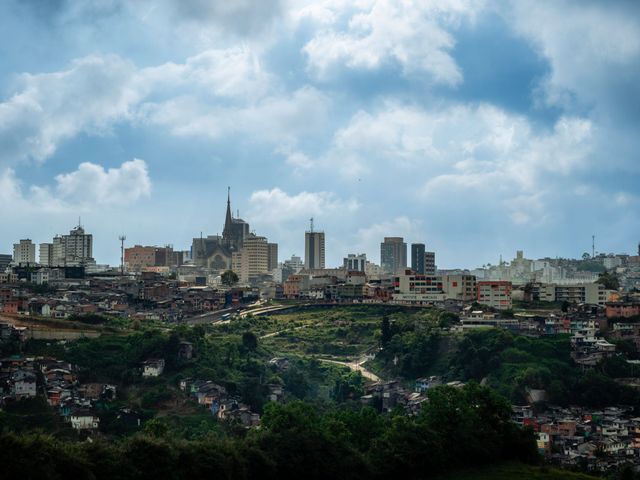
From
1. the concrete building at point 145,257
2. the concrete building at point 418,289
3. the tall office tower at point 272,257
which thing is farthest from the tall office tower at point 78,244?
the concrete building at point 418,289


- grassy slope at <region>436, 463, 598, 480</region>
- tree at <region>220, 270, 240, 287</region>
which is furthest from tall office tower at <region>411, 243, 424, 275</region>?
grassy slope at <region>436, 463, 598, 480</region>

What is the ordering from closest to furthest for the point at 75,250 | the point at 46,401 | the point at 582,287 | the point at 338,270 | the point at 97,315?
the point at 46,401 → the point at 97,315 → the point at 582,287 → the point at 338,270 → the point at 75,250

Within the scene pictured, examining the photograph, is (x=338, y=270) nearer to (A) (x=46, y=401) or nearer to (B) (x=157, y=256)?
(B) (x=157, y=256)

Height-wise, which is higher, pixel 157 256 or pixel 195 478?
pixel 157 256

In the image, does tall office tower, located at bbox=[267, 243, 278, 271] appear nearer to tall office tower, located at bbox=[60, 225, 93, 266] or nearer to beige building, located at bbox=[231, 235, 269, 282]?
beige building, located at bbox=[231, 235, 269, 282]

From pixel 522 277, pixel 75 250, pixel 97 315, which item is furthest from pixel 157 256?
pixel 97 315

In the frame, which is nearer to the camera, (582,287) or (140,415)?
(140,415)
